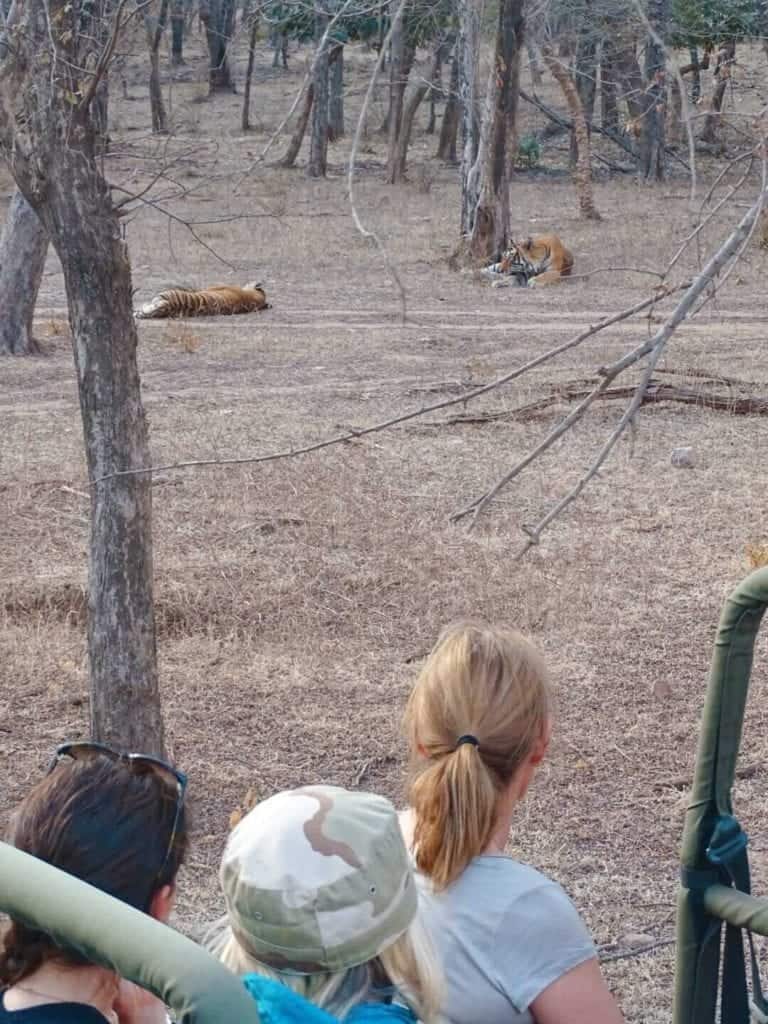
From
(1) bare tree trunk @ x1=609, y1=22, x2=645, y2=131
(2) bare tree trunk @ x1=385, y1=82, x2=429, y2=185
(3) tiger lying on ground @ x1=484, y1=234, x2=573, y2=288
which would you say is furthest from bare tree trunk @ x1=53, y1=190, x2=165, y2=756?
(2) bare tree trunk @ x1=385, y1=82, x2=429, y2=185

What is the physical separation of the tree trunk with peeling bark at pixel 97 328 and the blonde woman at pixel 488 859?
1885 mm

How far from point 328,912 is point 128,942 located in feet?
2.08

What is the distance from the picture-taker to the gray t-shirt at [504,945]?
2.11m

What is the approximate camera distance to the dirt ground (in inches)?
184

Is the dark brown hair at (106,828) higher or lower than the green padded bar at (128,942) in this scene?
lower

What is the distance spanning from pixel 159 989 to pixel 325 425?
9.23 metres

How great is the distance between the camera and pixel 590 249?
2114 centimetres

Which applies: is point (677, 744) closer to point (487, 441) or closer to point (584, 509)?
point (584, 509)

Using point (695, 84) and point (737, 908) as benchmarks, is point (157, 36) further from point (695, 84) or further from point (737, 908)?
point (695, 84)

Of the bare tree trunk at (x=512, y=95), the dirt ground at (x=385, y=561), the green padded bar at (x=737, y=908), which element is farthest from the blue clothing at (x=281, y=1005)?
the bare tree trunk at (x=512, y=95)

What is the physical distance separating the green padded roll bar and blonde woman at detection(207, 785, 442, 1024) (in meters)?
0.59

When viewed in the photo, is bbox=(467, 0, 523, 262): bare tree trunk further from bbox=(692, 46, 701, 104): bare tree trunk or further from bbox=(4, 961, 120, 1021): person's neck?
bbox=(4, 961, 120, 1021): person's neck

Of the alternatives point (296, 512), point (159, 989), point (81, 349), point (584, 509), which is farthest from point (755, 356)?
point (159, 989)

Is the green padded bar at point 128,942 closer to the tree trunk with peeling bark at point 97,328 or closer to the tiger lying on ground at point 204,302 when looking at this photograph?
the tree trunk with peeling bark at point 97,328
